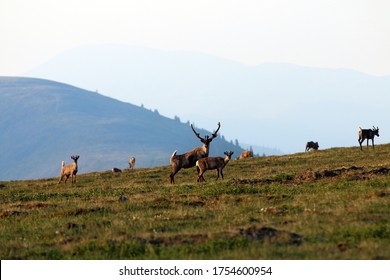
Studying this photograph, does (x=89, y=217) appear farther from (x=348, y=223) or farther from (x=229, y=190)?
(x=348, y=223)

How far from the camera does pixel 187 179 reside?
43.3m

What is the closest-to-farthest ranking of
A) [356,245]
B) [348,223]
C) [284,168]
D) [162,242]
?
[356,245] → [162,242] → [348,223] → [284,168]

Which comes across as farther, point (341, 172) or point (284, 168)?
point (284, 168)

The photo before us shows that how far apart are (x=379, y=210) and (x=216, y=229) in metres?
5.27

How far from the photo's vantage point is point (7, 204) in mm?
32312

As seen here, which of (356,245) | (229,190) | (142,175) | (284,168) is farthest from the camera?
(142,175)

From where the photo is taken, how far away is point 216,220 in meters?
22.0

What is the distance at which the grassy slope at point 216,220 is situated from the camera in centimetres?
1722

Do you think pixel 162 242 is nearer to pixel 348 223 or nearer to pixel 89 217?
pixel 348 223

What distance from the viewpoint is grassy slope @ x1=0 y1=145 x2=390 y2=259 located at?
1722 cm
